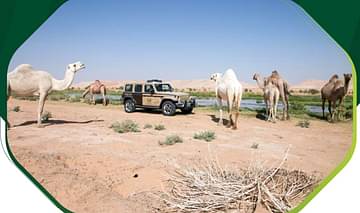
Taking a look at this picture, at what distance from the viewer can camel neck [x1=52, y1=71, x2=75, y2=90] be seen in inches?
92.5

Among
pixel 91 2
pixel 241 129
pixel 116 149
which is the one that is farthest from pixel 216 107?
pixel 91 2

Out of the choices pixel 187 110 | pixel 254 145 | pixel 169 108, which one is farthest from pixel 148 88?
pixel 254 145

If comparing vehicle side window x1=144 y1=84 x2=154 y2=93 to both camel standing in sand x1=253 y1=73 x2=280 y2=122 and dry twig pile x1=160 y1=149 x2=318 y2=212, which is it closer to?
dry twig pile x1=160 y1=149 x2=318 y2=212

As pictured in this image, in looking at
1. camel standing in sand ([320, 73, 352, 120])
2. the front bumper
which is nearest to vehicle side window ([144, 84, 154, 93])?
the front bumper

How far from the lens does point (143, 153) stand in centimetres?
229

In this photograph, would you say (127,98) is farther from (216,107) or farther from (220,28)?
(220,28)

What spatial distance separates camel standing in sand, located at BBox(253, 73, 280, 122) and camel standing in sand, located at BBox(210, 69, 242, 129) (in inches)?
5.7

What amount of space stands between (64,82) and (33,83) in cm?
29

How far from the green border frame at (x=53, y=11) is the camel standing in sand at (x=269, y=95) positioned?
1.69 feet

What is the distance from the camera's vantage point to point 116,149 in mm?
2322

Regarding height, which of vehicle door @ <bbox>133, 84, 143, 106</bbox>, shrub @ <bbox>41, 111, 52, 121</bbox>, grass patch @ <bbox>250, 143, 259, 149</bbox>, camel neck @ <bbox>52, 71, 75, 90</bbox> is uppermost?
camel neck @ <bbox>52, 71, 75, 90</bbox>

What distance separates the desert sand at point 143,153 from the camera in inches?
85.7

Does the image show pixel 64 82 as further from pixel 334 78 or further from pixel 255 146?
pixel 334 78

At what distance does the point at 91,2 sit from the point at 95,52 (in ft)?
1.18
